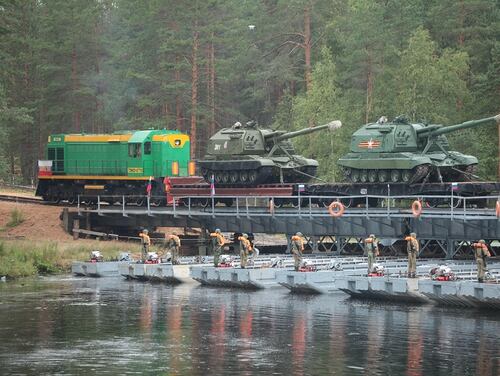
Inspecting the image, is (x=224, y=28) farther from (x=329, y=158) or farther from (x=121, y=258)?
(x=121, y=258)

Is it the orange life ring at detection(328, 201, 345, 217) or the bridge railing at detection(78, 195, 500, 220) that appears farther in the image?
the orange life ring at detection(328, 201, 345, 217)

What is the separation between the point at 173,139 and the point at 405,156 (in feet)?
53.3

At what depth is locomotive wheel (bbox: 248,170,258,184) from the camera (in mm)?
65125

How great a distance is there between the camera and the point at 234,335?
3991cm

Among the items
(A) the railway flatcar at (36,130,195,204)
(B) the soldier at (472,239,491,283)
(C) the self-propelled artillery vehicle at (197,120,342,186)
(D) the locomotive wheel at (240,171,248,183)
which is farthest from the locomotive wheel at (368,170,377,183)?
(B) the soldier at (472,239,491,283)

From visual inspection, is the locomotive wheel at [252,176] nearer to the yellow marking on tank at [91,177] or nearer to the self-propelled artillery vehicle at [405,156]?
the self-propelled artillery vehicle at [405,156]

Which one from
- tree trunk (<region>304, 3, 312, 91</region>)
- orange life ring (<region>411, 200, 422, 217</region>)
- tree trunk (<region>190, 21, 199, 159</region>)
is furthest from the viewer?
tree trunk (<region>304, 3, 312, 91</region>)

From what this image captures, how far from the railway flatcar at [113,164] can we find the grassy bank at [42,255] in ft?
20.7

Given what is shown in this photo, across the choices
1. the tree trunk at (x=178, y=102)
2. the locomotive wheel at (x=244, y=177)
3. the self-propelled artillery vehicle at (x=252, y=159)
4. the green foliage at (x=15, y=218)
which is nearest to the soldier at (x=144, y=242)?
the self-propelled artillery vehicle at (x=252, y=159)

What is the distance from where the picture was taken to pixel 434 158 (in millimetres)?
60531

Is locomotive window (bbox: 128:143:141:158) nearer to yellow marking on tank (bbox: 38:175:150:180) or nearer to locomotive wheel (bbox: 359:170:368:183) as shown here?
yellow marking on tank (bbox: 38:175:150:180)

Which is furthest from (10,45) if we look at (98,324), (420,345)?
(420,345)

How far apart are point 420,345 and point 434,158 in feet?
77.9

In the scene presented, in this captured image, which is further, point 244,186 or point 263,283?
point 244,186
